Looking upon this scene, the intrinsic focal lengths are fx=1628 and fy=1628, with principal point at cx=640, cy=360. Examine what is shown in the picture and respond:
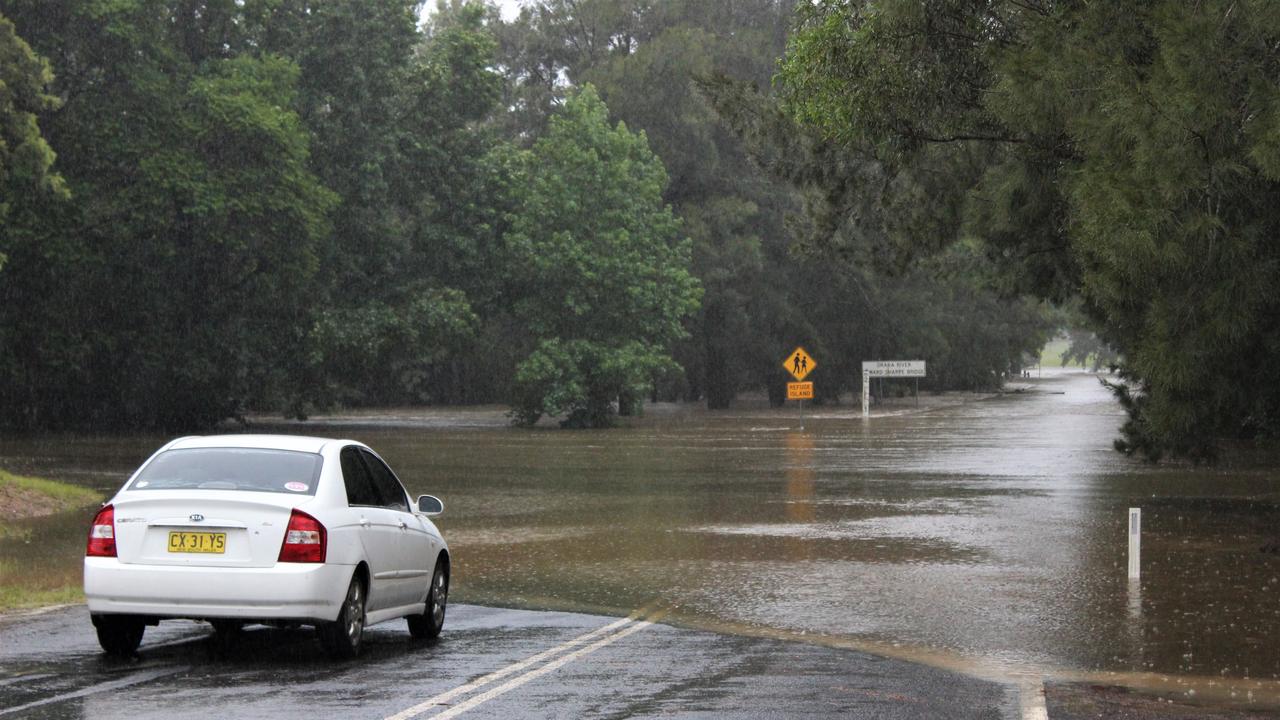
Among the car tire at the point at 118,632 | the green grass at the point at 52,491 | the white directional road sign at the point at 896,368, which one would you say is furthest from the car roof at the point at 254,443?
the white directional road sign at the point at 896,368

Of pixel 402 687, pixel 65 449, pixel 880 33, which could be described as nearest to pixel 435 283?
pixel 65 449

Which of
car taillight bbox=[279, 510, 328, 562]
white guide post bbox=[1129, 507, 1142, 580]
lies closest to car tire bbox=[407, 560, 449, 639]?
car taillight bbox=[279, 510, 328, 562]

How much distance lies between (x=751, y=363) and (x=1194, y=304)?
5826cm

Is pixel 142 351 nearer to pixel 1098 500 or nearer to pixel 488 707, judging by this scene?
pixel 1098 500

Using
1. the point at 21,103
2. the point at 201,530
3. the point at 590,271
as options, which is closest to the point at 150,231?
the point at 21,103

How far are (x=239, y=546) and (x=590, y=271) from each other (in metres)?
46.9

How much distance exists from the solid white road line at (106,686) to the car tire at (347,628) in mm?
902

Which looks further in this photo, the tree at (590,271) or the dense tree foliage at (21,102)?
the tree at (590,271)

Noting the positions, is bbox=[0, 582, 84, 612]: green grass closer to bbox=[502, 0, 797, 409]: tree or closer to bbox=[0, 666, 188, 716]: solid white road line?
bbox=[0, 666, 188, 716]: solid white road line

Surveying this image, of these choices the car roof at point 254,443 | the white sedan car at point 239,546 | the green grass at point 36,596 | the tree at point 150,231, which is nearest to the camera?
the white sedan car at point 239,546

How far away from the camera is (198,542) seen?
10219mm

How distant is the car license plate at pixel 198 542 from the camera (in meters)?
10.2

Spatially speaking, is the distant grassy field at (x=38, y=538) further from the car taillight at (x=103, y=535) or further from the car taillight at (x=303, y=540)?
the car taillight at (x=303, y=540)

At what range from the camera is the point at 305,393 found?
57.3 metres
